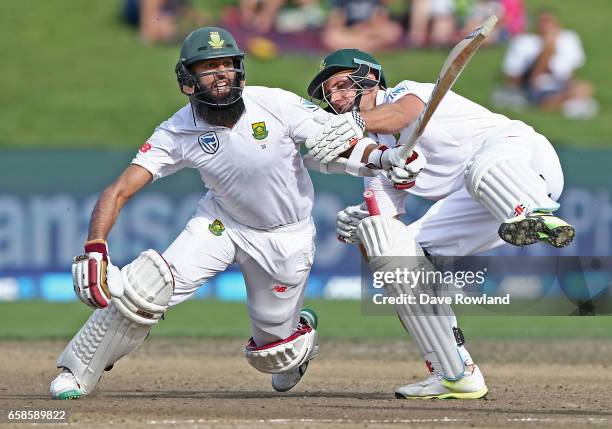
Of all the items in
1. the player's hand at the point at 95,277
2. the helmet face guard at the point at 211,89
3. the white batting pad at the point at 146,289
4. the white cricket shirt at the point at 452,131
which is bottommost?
the white batting pad at the point at 146,289

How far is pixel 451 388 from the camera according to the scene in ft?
25.1

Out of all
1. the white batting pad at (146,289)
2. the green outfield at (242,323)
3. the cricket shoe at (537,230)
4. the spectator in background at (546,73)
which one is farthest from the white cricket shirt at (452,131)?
the spectator in background at (546,73)

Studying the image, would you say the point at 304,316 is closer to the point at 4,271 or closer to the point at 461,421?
the point at 461,421

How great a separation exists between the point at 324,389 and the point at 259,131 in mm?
2103

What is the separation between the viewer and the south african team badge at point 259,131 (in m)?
7.46

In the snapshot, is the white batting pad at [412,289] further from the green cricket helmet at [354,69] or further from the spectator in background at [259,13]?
the spectator in background at [259,13]

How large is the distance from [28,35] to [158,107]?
3.37m

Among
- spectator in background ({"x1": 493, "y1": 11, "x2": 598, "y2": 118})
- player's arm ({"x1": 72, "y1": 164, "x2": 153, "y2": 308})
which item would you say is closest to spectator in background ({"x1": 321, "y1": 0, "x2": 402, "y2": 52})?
spectator in background ({"x1": 493, "y1": 11, "x2": 598, "y2": 118})

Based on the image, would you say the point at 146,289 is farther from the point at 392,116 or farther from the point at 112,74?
the point at 112,74

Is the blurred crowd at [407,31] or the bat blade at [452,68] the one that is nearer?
the bat blade at [452,68]

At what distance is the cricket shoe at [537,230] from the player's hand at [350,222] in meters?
1.33

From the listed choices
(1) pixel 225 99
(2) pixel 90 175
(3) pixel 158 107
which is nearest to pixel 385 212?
(1) pixel 225 99

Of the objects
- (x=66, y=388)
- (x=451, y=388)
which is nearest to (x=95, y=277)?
(x=66, y=388)

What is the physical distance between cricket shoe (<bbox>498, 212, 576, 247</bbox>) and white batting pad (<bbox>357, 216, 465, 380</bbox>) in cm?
86
